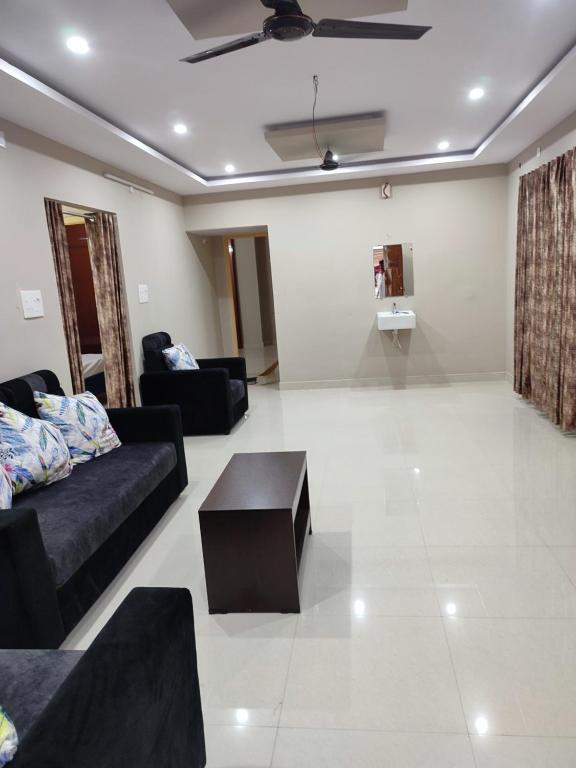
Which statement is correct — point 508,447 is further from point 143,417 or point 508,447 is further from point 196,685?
point 196,685

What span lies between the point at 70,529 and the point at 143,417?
49.1 inches

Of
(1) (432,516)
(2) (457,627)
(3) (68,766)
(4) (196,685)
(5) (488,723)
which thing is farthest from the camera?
(1) (432,516)

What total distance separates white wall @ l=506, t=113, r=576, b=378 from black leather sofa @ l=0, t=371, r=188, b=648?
379 centimetres

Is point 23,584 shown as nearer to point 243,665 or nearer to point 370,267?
point 243,665

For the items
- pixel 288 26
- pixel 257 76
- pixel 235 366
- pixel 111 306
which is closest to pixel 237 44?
pixel 288 26

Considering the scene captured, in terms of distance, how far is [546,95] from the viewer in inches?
143

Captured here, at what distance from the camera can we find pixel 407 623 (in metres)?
2.20

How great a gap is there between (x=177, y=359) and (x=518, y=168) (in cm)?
411

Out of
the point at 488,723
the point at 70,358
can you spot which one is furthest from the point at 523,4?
the point at 70,358

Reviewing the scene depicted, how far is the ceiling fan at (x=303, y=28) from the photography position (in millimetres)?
2051

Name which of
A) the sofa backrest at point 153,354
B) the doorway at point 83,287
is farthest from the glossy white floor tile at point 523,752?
the doorway at point 83,287

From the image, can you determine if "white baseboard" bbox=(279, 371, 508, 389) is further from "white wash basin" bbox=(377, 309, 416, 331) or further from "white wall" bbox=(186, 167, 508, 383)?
"white wash basin" bbox=(377, 309, 416, 331)

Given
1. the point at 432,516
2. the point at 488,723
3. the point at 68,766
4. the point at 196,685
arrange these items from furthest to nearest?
the point at 432,516, the point at 488,723, the point at 196,685, the point at 68,766

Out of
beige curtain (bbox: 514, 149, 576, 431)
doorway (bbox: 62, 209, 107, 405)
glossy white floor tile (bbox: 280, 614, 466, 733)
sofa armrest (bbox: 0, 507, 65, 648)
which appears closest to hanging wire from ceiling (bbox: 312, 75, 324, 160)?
beige curtain (bbox: 514, 149, 576, 431)
